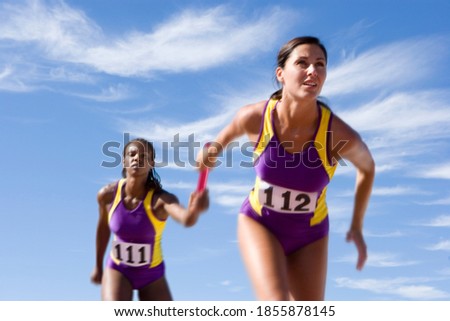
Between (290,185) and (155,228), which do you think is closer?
(290,185)

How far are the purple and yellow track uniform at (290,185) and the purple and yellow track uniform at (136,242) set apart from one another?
92.1 inches

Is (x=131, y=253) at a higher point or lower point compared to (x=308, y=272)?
higher

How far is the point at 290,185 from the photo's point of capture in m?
5.41

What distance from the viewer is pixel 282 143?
216 inches

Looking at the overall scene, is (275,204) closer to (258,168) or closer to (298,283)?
(258,168)

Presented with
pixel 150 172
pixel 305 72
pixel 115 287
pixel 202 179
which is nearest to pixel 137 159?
pixel 150 172

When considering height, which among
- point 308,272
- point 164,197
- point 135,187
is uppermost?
point 135,187

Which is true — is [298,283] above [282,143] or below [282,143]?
below

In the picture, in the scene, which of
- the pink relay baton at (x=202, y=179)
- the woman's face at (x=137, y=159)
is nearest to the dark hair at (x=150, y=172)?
the woman's face at (x=137, y=159)

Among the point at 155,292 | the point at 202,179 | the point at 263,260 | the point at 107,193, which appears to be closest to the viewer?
the point at 263,260

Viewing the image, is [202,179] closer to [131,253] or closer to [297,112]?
[297,112]

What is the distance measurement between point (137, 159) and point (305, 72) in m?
3.10
